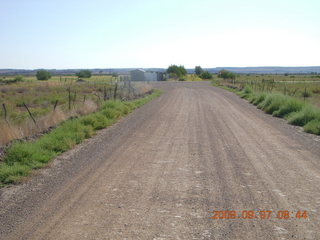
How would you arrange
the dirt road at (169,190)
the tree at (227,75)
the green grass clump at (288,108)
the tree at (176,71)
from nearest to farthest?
the dirt road at (169,190)
the green grass clump at (288,108)
the tree at (227,75)
the tree at (176,71)

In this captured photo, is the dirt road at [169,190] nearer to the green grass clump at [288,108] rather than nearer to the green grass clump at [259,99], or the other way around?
the green grass clump at [288,108]

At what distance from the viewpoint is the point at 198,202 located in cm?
589

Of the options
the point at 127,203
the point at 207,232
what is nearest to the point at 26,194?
the point at 127,203

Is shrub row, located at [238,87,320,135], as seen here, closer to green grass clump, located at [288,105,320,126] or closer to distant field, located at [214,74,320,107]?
green grass clump, located at [288,105,320,126]

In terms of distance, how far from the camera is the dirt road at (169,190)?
4.90 m

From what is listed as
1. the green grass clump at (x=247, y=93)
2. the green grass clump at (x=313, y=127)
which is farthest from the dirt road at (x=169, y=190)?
the green grass clump at (x=247, y=93)

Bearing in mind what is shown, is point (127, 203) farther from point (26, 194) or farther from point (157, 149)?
point (157, 149)

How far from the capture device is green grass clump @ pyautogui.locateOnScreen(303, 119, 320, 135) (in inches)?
506

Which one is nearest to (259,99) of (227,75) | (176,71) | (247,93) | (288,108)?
(288,108)

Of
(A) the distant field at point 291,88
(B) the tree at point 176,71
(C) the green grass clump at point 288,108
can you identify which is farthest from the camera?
(B) the tree at point 176,71

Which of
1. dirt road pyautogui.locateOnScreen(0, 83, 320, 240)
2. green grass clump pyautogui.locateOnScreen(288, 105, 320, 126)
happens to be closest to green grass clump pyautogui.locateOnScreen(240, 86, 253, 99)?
green grass clump pyautogui.locateOnScreen(288, 105, 320, 126)

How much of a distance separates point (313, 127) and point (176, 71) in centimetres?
11154

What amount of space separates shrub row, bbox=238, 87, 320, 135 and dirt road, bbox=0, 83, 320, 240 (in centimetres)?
238

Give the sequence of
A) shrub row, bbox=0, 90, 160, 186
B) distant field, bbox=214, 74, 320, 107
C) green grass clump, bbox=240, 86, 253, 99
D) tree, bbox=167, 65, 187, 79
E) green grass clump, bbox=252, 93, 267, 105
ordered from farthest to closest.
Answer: tree, bbox=167, 65, 187, 79
green grass clump, bbox=240, 86, 253, 99
distant field, bbox=214, 74, 320, 107
green grass clump, bbox=252, 93, 267, 105
shrub row, bbox=0, 90, 160, 186
